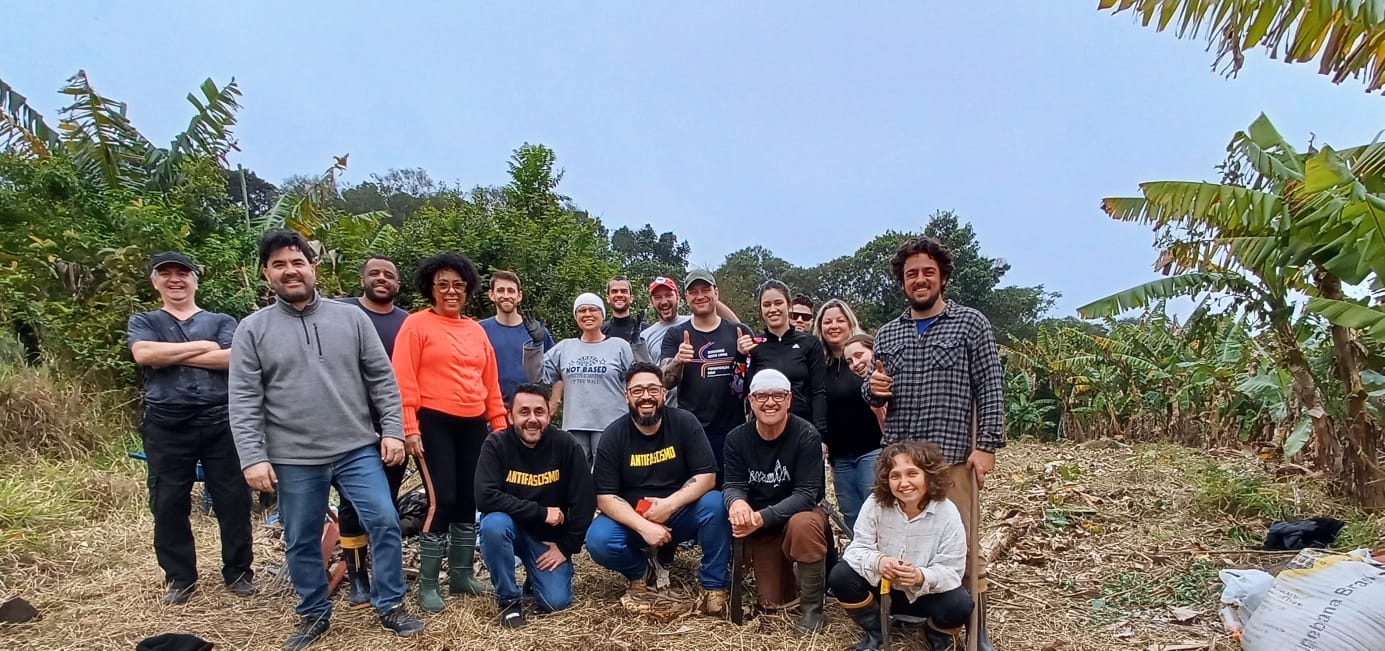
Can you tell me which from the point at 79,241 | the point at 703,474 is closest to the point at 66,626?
the point at 703,474

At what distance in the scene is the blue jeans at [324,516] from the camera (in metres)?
3.15

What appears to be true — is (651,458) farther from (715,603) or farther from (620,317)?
(620,317)

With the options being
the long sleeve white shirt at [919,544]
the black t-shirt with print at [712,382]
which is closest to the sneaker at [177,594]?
the black t-shirt with print at [712,382]

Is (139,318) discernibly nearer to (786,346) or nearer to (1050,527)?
(786,346)

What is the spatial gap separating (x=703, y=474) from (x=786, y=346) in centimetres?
85

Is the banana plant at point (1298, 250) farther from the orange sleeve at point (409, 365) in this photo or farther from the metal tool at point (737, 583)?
the orange sleeve at point (409, 365)

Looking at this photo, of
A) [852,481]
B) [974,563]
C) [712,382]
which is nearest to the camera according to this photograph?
[974,563]

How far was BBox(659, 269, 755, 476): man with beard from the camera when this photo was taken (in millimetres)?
4176

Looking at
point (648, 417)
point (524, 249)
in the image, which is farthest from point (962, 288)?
point (648, 417)

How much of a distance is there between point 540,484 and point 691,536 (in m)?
0.84

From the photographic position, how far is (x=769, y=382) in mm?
3490

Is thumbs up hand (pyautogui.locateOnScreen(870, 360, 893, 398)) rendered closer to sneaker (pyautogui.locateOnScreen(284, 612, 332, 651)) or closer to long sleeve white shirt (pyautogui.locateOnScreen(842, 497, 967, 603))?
long sleeve white shirt (pyautogui.locateOnScreen(842, 497, 967, 603))

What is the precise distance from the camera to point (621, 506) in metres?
3.66

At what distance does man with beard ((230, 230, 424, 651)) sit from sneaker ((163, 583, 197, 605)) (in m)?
0.94
